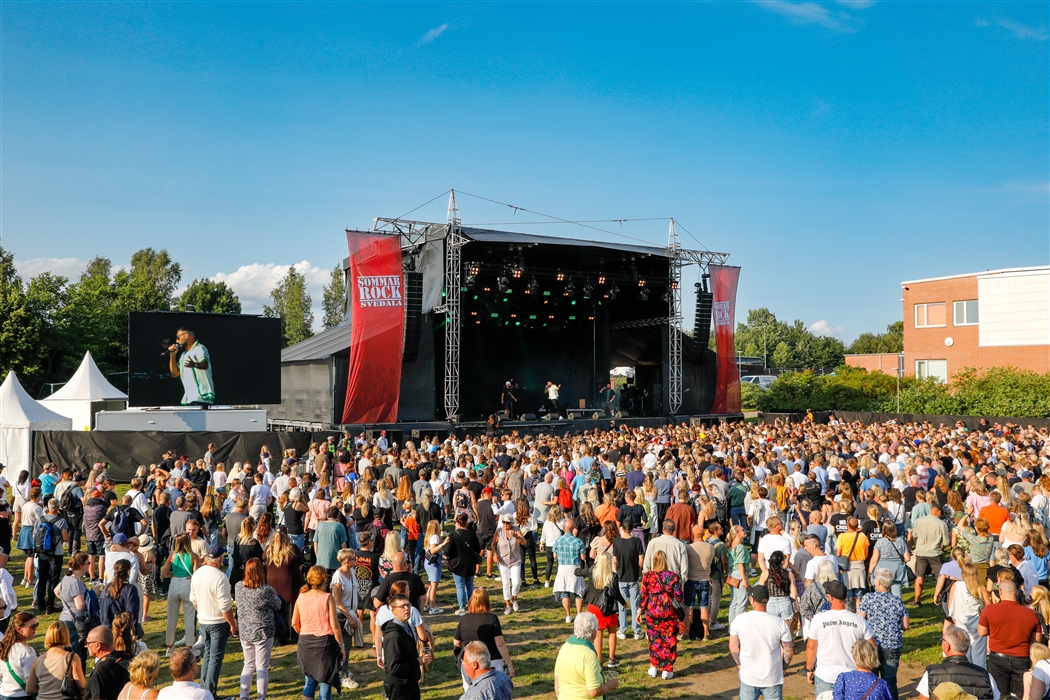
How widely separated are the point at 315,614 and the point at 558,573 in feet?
10.2

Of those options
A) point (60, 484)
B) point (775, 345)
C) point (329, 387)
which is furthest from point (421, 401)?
point (775, 345)

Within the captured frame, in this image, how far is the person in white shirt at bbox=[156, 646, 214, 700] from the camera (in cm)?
417

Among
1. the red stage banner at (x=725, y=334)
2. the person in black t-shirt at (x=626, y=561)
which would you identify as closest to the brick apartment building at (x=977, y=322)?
the red stage banner at (x=725, y=334)

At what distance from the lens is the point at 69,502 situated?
10.2 metres

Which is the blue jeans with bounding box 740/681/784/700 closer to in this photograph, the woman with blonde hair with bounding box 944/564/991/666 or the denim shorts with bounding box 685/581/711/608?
the woman with blonde hair with bounding box 944/564/991/666

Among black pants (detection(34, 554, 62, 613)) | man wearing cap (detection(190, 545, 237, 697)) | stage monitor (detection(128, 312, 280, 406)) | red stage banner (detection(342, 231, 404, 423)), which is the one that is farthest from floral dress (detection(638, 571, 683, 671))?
stage monitor (detection(128, 312, 280, 406))

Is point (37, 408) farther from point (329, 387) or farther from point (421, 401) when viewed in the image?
point (421, 401)

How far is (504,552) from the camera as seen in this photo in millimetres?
8555

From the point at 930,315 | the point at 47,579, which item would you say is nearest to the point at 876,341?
the point at 930,315

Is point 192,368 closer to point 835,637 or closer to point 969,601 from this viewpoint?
point 835,637

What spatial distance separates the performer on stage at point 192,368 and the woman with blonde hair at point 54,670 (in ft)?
60.6

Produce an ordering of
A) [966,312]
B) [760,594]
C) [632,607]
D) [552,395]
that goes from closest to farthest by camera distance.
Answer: [760,594] < [632,607] < [552,395] < [966,312]

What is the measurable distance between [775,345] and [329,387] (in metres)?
82.0

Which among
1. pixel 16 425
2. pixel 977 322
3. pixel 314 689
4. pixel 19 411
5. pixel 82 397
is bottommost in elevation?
pixel 314 689
